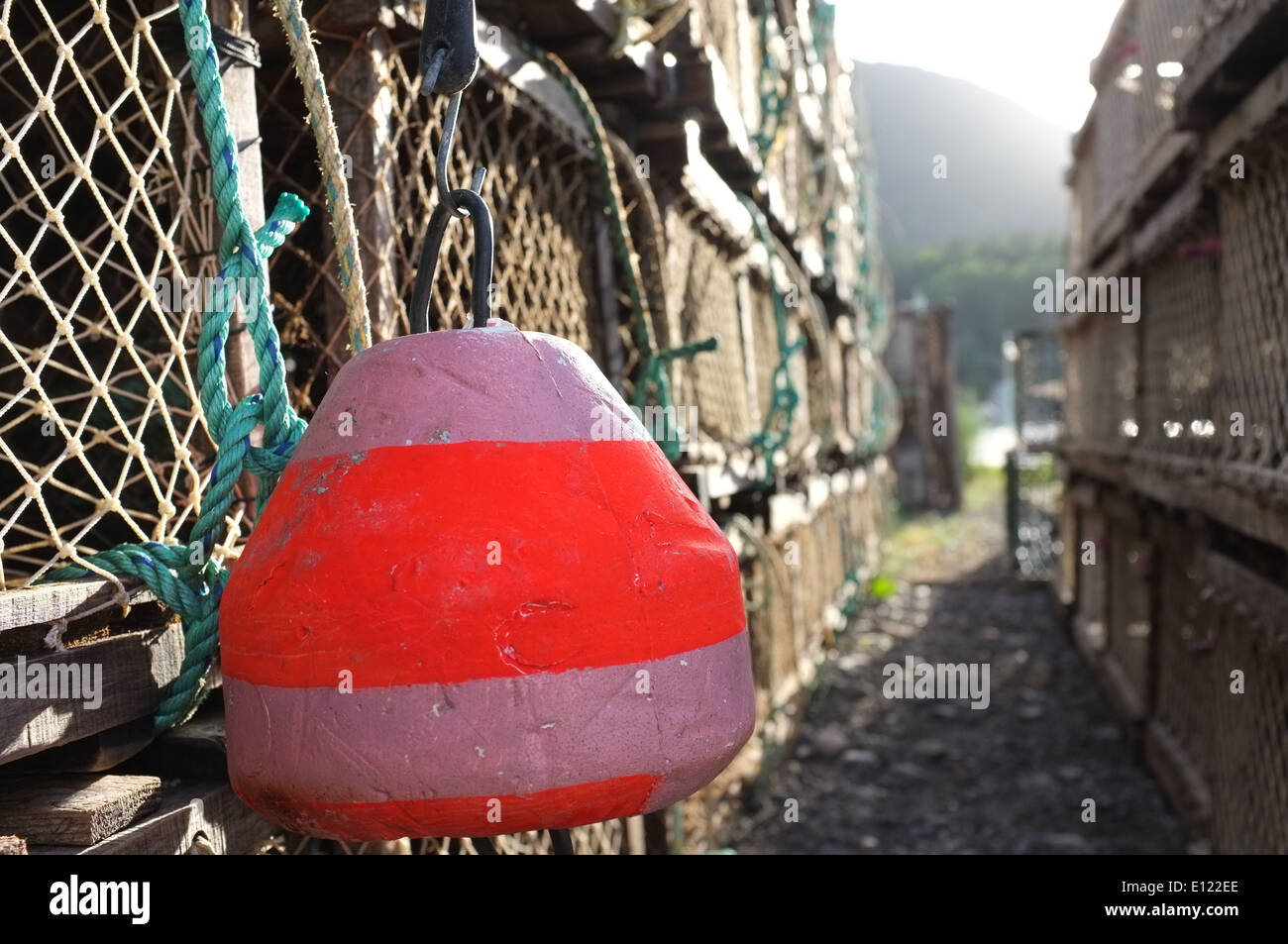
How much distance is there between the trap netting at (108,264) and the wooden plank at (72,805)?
0.93 ft

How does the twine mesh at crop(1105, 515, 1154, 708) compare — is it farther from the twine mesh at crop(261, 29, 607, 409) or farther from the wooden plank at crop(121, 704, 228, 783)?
the wooden plank at crop(121, 704, 228, 783)

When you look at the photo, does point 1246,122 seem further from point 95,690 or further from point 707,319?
point 95,690

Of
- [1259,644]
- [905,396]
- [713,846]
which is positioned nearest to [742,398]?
[713,846]

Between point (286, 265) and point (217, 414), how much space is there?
1.24 m

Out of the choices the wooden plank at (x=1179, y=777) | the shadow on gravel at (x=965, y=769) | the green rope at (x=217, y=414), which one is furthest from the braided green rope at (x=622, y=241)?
the wooden plank at (x=1179, y=777)

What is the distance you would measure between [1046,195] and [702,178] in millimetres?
110573

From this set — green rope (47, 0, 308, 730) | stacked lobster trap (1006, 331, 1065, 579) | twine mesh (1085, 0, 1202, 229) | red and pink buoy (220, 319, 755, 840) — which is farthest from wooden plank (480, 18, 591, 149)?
stacked lobster trap (1006, 331, 1065, 579)

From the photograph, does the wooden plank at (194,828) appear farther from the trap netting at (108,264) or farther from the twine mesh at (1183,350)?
the twine mesh at (1183,350)

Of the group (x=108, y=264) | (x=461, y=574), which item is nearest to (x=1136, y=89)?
(x=108, y=264)

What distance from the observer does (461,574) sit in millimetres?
1207

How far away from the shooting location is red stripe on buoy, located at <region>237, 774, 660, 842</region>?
123 cm

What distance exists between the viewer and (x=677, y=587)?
1.33 metres

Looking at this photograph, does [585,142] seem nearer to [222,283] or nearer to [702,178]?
[702,178]

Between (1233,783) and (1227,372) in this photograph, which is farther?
(1233,783)
